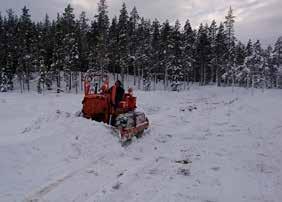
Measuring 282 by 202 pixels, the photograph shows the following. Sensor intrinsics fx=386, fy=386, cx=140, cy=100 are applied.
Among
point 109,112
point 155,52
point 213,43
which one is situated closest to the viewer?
point 109,112

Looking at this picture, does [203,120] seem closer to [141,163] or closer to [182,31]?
[141,163]

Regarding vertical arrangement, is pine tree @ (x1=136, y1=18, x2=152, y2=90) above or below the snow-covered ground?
above

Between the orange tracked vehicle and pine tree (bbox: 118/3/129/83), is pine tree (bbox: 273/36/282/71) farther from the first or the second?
the orange tracked vehicle

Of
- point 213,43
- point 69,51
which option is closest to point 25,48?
point 69,51

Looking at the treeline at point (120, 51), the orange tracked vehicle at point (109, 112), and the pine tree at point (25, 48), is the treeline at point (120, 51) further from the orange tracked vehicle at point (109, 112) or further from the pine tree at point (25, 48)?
the orange tracked vehicle at point (109, 112)

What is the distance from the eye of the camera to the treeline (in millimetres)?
55875

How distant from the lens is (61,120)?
12.2 m

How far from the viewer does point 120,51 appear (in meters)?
61.1

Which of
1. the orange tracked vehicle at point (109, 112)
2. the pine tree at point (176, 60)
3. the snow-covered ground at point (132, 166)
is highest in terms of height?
the pine tree at point (176, 60)

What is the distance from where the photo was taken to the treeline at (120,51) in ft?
183

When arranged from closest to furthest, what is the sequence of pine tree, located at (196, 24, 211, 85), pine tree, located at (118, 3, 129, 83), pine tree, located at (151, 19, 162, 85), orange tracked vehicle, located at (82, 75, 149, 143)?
orange tracked vehicle, located at (82, 75, 149, 143), pine tree, located at (118, 3, 129, 83), pine tree, located at (151, 19, 162, 85), pine tree, located at (196, 24, 211, 85)

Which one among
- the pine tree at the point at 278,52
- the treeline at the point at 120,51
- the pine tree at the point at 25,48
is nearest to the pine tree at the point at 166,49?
the treeline at the point at 120,51

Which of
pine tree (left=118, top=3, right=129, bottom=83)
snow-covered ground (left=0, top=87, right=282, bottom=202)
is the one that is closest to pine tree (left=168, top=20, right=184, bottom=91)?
pine tree (left=118, top=3, right=129, bottom=83)

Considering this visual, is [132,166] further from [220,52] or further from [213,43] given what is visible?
[213,43]
